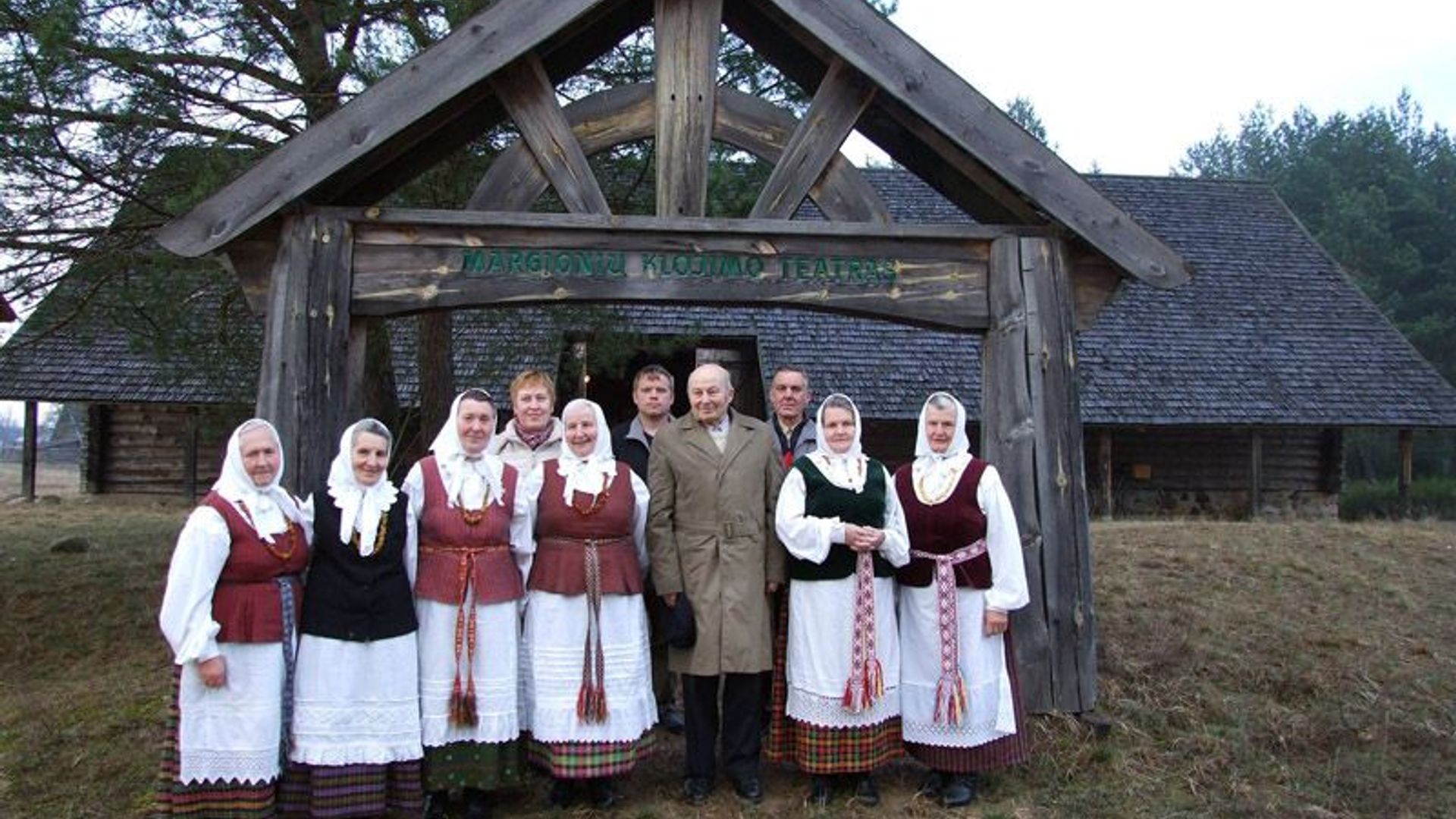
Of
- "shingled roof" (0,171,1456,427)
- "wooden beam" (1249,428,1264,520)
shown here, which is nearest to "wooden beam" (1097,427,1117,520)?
"shingled roof" (0,171,1456,427)

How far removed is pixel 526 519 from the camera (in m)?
4.48

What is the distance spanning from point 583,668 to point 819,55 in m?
3.03

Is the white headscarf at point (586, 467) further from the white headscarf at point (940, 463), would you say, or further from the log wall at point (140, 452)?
the log wall at point (140, 452)

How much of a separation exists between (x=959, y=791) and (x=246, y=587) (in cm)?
286

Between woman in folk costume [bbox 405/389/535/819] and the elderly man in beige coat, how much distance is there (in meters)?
0.64

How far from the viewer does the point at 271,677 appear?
4027 mm

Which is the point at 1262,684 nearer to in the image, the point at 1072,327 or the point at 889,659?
the point at 1072,327

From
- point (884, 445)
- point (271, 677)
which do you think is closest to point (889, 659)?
point (271, 677)

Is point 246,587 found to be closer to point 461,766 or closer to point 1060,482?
point 461,766

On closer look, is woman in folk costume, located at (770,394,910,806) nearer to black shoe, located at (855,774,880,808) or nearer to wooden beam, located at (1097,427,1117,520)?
black shoe, located at (855,774,880,808)

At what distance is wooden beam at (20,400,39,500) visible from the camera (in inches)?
633

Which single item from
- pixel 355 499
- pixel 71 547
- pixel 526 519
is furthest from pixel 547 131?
pixel 71 547

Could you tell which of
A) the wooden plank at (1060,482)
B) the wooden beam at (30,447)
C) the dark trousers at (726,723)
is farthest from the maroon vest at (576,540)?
the wooden beam at (30,447)

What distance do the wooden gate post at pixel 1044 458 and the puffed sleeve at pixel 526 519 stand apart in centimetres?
214
